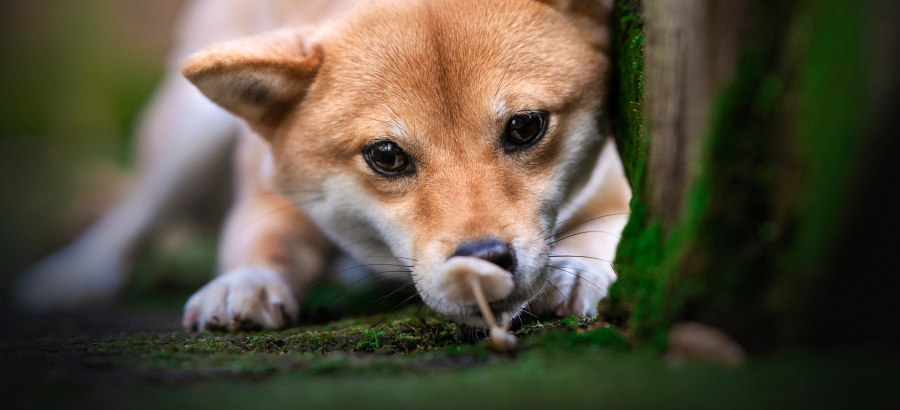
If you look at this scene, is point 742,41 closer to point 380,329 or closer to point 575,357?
point 575,357

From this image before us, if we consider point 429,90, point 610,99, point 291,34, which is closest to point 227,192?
point 291,34

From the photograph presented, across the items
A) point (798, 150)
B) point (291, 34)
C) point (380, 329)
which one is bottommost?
point (380, 329)

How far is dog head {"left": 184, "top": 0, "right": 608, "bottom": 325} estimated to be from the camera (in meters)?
2.10

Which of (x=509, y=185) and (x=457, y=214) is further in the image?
(x=509, y=185)

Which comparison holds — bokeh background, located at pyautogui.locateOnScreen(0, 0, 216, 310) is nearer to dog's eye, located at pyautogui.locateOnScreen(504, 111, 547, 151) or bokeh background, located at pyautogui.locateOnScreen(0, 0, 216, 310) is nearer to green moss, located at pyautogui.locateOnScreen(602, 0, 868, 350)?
dog's eye, located at pyautogui.locateOnScreen(504, 111, 547, 151)

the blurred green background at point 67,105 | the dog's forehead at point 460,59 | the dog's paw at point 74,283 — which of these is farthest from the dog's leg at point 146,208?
the dog's forehead at point 460,59

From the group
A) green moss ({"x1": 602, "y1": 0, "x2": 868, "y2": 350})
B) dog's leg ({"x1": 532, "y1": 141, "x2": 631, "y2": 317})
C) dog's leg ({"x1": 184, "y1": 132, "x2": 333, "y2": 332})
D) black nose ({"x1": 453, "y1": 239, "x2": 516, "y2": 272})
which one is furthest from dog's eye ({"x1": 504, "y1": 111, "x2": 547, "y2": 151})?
dog's leg ({"x1": 184, "y1": 132, "x2": 333, "y2": 332})

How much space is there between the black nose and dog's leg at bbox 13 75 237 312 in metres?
2.64

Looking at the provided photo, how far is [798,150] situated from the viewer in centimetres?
107

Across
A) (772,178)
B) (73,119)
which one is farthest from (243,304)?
(73,119)

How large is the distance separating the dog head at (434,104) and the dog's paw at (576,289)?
6.0 inches

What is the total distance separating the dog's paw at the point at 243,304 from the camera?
2266 mm

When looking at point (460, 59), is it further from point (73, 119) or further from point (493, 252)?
point (73, 119)

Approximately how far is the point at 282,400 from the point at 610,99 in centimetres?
171
